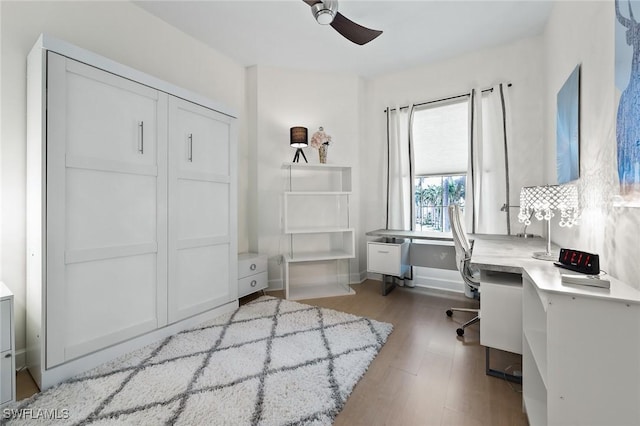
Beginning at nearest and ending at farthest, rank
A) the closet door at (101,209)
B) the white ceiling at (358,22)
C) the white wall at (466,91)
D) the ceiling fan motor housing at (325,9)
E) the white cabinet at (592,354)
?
1. the white cabinet at (592,354)
2. the closet door at (101,209)
3. the ceiling fan motor housing at (325,9)
4. the white ceiling at (358,22)
5. the white wall at (466,91)

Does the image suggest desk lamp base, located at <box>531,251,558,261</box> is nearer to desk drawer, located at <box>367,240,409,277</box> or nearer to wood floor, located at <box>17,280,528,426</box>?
wood floor, located at <box>17,280,528,426</box>

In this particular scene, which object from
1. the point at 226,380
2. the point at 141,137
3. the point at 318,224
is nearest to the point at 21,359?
the point at 226,380

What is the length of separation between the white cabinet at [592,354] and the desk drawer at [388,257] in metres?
2.04

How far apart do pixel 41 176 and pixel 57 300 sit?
2.35 ft

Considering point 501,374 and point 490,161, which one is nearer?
point 501,374

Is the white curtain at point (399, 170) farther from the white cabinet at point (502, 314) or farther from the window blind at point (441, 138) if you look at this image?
the white cabinet at point (502, 314)

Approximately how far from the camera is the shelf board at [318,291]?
3118 mm

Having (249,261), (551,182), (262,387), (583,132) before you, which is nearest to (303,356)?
(262,387)

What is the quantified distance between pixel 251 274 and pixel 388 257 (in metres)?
1.55

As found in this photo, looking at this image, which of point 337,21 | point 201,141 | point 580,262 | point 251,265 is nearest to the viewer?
point 580,262

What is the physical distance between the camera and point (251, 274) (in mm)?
2975

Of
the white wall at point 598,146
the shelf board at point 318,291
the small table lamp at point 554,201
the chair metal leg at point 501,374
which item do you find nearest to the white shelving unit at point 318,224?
the shelf board at point 318,291

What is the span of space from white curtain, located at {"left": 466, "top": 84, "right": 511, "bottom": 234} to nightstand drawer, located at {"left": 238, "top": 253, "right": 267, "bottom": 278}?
2.42 metres

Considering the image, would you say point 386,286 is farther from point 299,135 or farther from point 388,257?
point 299,135
